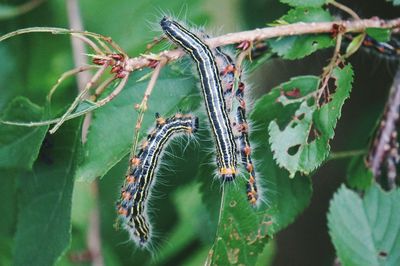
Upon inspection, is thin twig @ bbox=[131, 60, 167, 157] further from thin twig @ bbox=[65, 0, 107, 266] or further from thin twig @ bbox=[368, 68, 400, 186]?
thin twig @ bbox=[65, 0, 107, 266]

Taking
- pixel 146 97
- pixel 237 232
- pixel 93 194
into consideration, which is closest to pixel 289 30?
pixel 146 97

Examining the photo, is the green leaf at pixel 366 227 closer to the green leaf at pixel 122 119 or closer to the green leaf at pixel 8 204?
the green leaf at pixel 122 119

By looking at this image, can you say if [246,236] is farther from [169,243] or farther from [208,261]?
[169,243]

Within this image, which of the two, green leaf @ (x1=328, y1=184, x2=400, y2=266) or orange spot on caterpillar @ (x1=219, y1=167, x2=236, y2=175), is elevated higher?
orange spot on caterpillar @ (x1=219, y1=167, x2=236, y2=175)

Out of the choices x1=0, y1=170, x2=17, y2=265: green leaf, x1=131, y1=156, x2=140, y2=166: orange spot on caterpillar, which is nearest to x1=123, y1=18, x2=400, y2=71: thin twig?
x1=131, y1=156, x2=140, y2=166: orange spot on caterpillar

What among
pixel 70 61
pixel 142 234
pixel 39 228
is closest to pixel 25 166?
pixel 39 228
